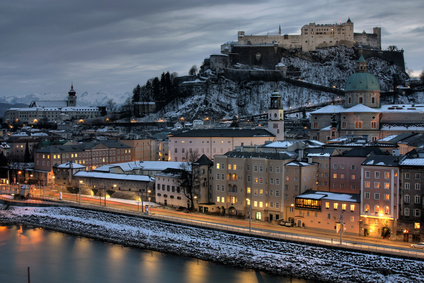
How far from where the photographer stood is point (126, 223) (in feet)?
132

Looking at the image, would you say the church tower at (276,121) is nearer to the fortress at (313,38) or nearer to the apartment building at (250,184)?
the apartment building at (250,184)

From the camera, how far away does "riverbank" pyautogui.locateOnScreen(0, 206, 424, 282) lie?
28594 millimetres

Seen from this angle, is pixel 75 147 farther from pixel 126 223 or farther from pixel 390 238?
pixel 390 238

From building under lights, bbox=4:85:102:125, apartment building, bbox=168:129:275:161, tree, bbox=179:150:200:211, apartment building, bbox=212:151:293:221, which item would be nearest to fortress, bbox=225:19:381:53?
building under lights, bbox=4:85:102:125

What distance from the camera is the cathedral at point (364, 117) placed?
63.9 metres

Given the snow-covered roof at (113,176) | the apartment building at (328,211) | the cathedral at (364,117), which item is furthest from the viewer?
the cathedral at (364,117)

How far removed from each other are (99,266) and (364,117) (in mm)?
43888

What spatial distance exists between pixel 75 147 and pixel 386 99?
213 feet

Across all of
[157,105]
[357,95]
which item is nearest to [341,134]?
[357,95]

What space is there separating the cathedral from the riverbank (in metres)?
32.9

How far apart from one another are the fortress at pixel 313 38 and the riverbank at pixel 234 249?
82.2 meters

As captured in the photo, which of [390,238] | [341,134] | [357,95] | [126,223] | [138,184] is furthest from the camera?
[357,95]

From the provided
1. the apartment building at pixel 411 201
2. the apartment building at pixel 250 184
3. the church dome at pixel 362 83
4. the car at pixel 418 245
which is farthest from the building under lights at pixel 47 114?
the car at pixel 418 245

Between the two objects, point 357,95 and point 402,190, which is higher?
point 357,95
